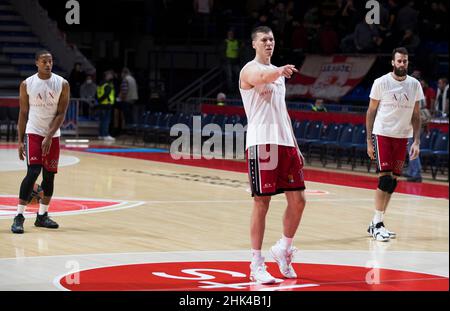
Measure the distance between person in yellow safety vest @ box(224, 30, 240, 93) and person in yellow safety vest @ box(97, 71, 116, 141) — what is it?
315cm

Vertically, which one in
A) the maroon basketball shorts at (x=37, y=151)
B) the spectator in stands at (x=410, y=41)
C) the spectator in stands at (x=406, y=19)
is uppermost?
Result: the spectator in stands at (x=406, y=19)

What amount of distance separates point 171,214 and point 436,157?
745 centimetres

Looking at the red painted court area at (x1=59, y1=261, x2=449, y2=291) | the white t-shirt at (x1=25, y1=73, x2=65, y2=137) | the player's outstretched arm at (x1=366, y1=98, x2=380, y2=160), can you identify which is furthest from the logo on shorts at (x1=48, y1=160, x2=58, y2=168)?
the player's outstretched arm at (x1=366, y1=98, x2=380, y2=160)

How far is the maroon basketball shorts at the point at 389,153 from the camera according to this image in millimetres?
10953

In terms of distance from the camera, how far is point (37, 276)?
26.6 ft

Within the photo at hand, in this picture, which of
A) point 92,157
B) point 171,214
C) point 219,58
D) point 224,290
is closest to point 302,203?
point 224,290

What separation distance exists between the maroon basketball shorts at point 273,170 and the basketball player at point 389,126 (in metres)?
2.79

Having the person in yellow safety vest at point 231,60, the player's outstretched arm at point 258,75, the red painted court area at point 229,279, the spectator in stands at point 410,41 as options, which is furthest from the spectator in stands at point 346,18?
the player's outstretched arm at point 258,75

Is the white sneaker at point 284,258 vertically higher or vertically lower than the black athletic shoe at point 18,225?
higher

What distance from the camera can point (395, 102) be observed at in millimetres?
10828

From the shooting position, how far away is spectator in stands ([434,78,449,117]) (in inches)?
794

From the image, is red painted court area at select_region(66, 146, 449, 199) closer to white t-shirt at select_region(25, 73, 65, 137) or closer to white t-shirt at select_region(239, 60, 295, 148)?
white t-shirt at select_region(25, 73, 65, 137)

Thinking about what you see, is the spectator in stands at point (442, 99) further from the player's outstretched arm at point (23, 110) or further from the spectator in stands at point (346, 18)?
the player's outstretched arm at point (23, 110)
